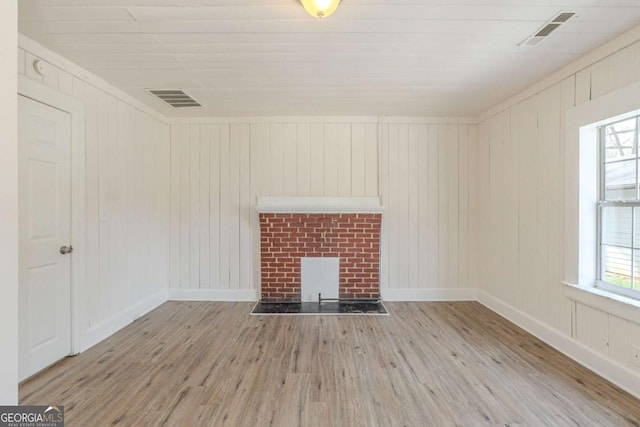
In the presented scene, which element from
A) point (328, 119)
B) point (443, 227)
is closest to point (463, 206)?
point (443, 227)

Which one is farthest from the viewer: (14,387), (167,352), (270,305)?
(270,305)

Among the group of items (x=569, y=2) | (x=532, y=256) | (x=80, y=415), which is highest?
(x=569, y=2)

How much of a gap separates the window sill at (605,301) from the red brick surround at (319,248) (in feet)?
7.21

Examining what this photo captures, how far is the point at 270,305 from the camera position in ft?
13.8

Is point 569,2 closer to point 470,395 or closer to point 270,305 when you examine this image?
point 470,395

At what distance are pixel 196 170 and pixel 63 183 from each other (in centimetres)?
185

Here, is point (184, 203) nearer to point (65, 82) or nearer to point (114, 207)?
point (114, 207)

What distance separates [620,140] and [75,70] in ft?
15.4

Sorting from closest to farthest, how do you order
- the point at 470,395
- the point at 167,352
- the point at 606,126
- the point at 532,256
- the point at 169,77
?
the point at 470,395 < the point at 606,126 < the point at 167,352 < the point at 169,77 < the point at 532,256

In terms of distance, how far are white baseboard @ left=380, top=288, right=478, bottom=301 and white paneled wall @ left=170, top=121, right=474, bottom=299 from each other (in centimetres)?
2

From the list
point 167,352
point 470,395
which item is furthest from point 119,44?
point 470,395

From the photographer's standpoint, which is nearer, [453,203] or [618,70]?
[618,70]

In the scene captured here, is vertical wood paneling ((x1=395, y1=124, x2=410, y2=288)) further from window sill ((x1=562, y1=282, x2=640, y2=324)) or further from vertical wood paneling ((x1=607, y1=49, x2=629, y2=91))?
vertical wood paneling ((x1=607, y1=49, x2=629, y2=91))

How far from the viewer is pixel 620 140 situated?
8.15ft
